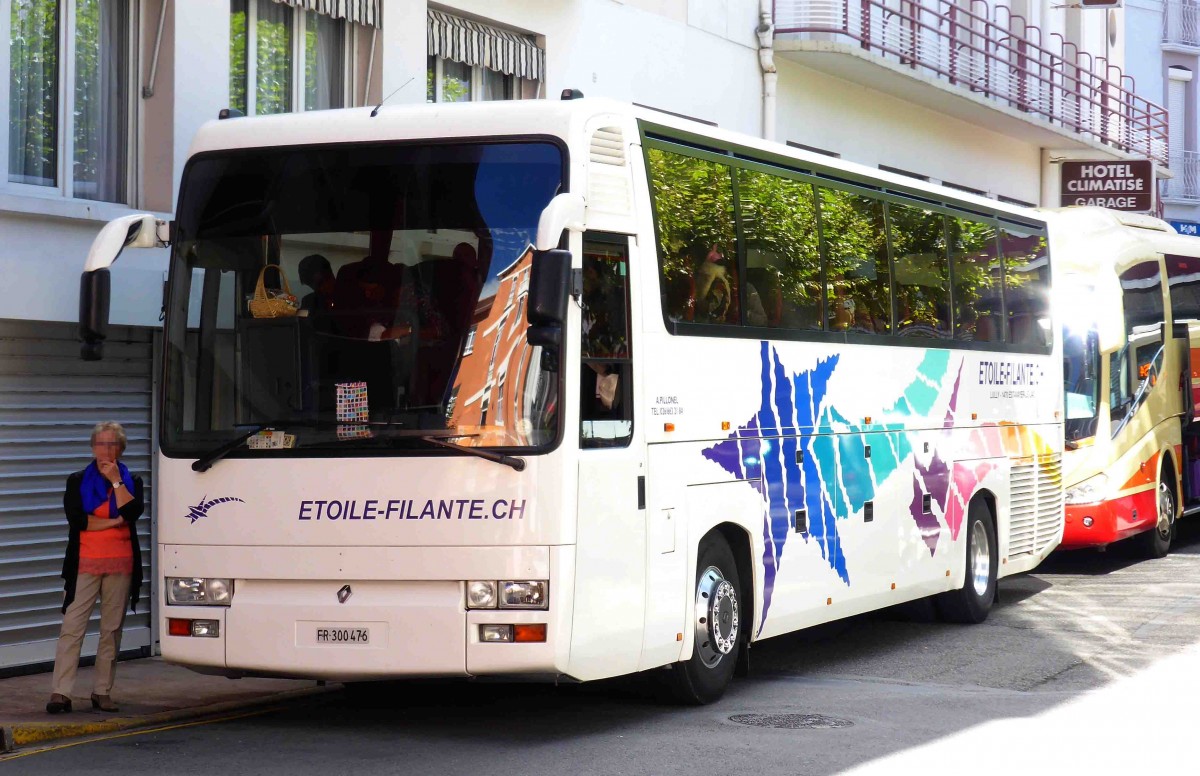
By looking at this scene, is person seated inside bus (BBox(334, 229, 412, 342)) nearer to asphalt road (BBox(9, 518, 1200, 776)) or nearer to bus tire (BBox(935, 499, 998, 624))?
asphalt road (BBox(9, 518, 1200, 776))

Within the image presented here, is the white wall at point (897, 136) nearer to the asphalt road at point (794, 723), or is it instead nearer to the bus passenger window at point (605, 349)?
the asphalt road at point (794, 723)

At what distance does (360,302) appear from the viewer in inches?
350

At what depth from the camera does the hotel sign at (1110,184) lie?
94.0 ft

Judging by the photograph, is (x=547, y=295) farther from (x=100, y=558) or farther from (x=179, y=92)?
(x=179, y=92)

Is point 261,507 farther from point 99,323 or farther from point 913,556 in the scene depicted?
point 913,556

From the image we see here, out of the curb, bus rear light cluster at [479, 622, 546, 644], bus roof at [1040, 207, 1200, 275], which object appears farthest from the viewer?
bus roof at [1040, 207, 1200, 275]

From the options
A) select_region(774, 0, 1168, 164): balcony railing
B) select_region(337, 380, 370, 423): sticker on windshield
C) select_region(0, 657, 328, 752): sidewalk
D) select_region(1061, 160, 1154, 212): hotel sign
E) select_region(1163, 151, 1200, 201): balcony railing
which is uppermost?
select_region(1163, 151, 1200, 201): balcony railing

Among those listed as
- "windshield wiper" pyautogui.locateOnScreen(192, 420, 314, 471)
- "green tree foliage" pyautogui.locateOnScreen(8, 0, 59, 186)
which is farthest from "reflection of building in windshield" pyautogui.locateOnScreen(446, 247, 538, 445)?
"green tree foliage" pyautogui.locateOnScreen(8, 0, 59, 186)

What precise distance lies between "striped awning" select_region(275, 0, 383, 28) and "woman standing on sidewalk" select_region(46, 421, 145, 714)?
5.33 metres

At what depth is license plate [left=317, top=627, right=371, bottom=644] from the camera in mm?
8734

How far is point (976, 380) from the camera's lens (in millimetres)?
14688

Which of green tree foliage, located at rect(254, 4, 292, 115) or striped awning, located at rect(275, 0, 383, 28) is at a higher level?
striped awning, located at rect(275, 0, 383, 28)

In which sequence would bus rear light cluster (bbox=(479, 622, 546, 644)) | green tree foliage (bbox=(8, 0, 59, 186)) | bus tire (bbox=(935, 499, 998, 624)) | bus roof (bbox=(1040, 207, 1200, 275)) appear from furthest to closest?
bus roof (bbox=(1040, 207, 1200, 275))
bus tire (bbox=(935, 499, 998, 624))
green tree foliage (bbox=(8, 0, 59, 186))
bus rear light cluster (bbox=(479, 622, 546, 644))

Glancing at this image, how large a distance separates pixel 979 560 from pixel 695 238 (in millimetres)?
5695
